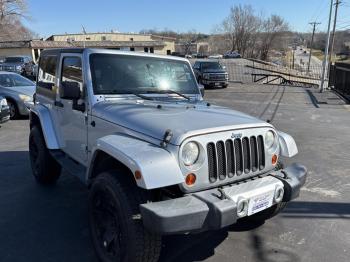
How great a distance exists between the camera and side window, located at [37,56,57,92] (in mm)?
5160

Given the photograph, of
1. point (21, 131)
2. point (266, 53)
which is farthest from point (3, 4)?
point (21, 131)

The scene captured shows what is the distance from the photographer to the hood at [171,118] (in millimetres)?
3083

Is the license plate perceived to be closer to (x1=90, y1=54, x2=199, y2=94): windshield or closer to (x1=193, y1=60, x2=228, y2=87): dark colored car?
(x1=90, y1=54, x2=199, y2=94): windshield

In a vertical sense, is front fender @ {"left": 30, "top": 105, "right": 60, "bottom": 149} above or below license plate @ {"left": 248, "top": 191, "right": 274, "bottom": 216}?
above

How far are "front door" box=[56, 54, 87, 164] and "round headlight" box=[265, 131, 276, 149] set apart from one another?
1975mm

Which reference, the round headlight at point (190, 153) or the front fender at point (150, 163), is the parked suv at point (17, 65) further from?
the round headlight at point (190, 153)

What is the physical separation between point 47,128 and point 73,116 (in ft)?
2.79

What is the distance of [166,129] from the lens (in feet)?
10.1

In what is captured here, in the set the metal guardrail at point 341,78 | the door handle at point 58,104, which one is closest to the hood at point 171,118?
the door handle at point 58,104

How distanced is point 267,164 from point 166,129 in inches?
43.6

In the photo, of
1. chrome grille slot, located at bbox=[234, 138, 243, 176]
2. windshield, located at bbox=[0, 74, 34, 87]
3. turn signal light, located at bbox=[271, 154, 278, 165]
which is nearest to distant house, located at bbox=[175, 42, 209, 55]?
windshield, located at bbox=[0, 74, 34, 87]

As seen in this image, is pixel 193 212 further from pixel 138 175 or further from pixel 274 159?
pixel 274 159

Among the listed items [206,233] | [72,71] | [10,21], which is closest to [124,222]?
[206,233]

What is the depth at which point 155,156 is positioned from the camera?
9.30 ft
